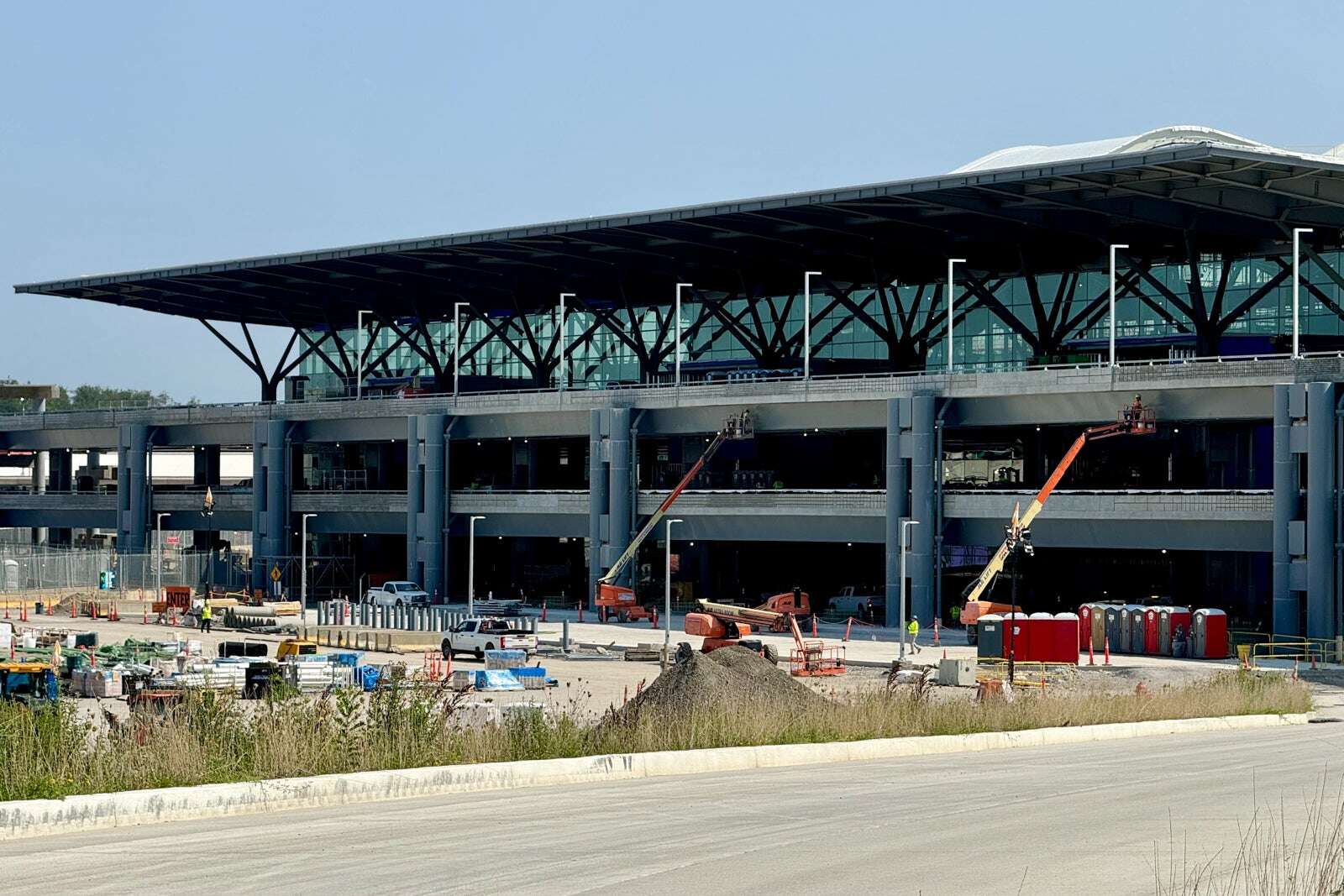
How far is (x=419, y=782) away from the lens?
2064cm

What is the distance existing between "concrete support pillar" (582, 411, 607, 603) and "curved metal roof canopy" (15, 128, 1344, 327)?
9907 mm

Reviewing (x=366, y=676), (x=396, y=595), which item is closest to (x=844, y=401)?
(x=396, y=595)

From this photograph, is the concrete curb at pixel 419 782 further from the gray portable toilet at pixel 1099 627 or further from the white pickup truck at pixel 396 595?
the white pickup truck at pixel 396 595

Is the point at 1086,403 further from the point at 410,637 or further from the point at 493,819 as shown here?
the point at 493,819

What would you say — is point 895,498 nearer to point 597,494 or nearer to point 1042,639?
point 1042,639

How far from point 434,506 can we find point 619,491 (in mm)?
12494

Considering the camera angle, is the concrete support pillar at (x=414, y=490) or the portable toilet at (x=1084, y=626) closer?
the portable toilet at (x=1084, y=626)

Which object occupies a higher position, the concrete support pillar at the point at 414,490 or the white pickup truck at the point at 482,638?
the concrete support pillar at the point at 414,490

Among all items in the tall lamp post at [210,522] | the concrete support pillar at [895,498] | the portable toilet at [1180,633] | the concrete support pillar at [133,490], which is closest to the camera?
the portable toilet at [1180,633]

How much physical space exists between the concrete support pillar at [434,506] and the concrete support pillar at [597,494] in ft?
32.8

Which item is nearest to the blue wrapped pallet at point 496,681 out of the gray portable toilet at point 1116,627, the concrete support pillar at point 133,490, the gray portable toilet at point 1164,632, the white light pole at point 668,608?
the white light pole at point 668,608

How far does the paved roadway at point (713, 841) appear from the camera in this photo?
15.1 m

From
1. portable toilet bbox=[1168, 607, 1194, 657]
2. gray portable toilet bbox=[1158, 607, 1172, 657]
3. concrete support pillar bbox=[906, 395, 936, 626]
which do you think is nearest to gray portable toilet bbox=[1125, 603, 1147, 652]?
gray portable toilet bbox=[1158, 607, 1172, 657]

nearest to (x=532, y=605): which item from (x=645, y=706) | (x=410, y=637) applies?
(x=410, y=637)
